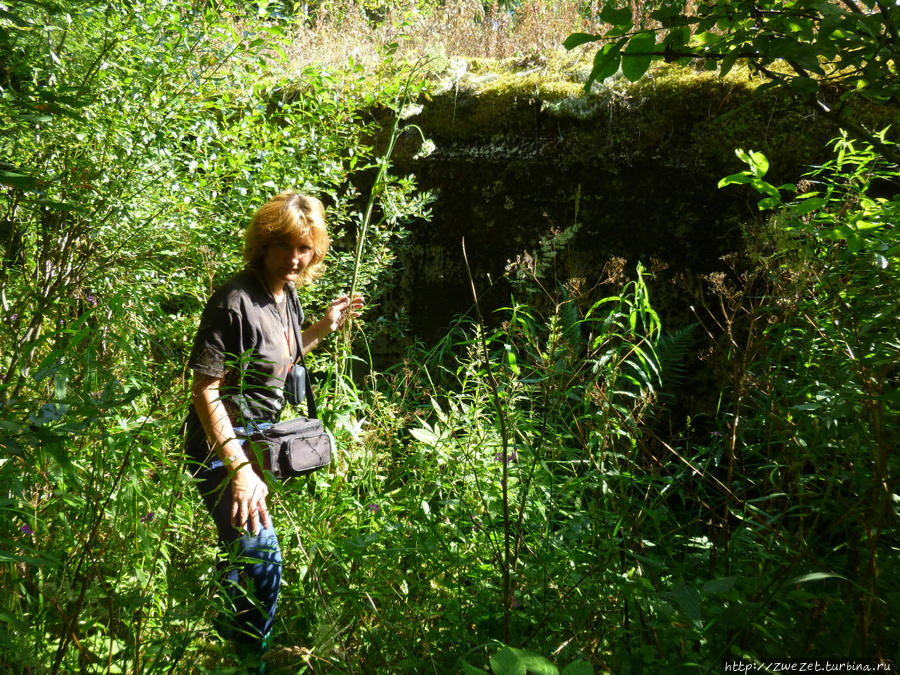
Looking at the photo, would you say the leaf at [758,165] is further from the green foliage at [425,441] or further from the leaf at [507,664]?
the leaf at [507,664]

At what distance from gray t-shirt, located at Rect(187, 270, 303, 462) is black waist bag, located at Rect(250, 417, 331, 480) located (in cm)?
9

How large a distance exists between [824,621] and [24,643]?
1.69 meters

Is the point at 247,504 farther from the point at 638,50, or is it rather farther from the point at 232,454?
the point at 638,50

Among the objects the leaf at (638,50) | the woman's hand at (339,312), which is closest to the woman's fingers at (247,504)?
the woman's hand at (339,312)

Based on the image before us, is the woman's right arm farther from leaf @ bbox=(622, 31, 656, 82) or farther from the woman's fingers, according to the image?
leaf @ bbox=(622, 31, 656, 82)

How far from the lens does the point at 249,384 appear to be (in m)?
1.91

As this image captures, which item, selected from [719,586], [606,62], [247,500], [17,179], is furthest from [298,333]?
[719,586]

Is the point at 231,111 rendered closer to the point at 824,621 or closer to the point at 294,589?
the point at 294,589

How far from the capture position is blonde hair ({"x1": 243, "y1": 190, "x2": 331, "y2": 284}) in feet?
7.24

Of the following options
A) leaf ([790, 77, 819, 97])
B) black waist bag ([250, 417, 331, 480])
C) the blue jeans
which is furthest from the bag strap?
leaf ([790, 77, 819, 97])

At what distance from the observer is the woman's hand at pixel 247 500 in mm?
1762

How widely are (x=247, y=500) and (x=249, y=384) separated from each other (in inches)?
14.8

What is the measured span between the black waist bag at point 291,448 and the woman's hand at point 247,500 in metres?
0.09

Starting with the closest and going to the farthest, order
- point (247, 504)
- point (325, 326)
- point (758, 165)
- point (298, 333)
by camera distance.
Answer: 1. point (758, 165)
2. point (247, 504)
3. point (298, 333)
4. point (325, 326)
